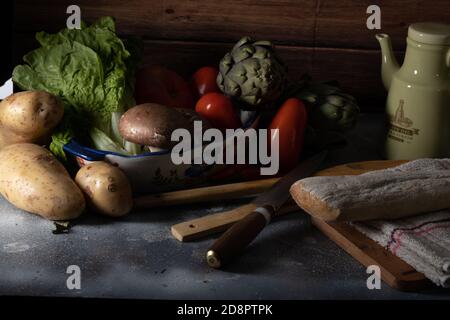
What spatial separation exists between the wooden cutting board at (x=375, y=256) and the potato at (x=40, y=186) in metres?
0.39

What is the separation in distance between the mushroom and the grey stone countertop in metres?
0.12

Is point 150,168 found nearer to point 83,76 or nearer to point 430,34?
point 83,76

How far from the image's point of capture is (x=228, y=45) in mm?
1646

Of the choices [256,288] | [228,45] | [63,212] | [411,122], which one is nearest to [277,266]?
[256,288]

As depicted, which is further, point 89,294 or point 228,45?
point 228,45

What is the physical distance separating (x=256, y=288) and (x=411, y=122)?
522 millimetres

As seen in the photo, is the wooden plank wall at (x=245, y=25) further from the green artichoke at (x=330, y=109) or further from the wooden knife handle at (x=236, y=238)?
the wooden knife handle at (x=236, y=238)

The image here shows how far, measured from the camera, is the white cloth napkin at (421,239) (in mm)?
1052

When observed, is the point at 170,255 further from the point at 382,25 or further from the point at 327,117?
the point at 382,25

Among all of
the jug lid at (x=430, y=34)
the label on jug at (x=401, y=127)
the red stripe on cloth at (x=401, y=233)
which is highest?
the jug lid at (x=430, y=34)

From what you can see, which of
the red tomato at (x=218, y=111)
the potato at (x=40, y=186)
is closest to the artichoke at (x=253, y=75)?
the red tomato at (x=218, y=111)

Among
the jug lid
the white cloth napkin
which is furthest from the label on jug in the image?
the white cloth napkin

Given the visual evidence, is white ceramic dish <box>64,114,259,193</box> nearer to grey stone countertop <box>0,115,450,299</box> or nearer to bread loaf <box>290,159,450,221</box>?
grey stone countertop <box>0,115,450,299</box>

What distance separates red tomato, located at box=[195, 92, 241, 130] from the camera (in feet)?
4.60
